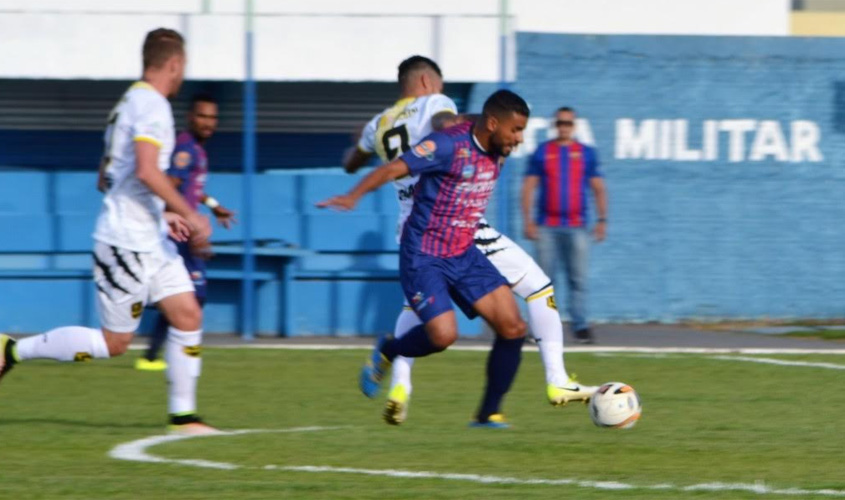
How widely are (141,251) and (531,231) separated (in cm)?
695

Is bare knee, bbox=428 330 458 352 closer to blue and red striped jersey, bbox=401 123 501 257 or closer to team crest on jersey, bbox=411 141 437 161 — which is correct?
blue and red striped jersey, bbox=401 123 501 257

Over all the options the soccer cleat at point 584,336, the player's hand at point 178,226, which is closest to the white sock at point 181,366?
the player's hand at point 178,226

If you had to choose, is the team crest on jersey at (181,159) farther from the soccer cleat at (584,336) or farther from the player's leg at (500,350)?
the soccer cleat at (584,336)

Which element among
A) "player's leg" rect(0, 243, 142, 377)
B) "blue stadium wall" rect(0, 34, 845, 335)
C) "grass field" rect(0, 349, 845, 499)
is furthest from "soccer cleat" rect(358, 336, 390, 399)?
"blue stadium wall" rect(0, 34, 845, 335)

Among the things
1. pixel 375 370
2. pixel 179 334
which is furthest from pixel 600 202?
pixel 179 334

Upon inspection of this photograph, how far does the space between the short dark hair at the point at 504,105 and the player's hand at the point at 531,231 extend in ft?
20.9

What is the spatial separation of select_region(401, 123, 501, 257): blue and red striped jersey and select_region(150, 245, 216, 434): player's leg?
1148 millimetres

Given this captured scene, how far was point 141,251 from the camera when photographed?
824 cm

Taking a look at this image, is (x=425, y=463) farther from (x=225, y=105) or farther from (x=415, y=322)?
(x=225, y=105)

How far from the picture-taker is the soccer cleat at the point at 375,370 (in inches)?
363

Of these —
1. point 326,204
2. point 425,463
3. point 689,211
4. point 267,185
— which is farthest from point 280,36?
point 425,463

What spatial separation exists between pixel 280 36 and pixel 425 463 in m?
9.05

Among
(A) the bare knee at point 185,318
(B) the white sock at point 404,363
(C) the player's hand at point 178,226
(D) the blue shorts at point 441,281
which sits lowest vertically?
(B) the white sock at point 404,363

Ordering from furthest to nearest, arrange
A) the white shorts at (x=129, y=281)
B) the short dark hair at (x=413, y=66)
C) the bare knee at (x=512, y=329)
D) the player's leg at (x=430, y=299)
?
the short dark hair at (x=413, y=66), the bare knee at (x=512, y=329), the player's leg at (x=430, y=299), the white shorts at (x=129, y=281)
